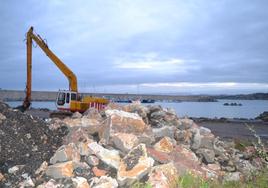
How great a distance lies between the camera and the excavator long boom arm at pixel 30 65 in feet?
83.0

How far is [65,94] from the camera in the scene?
80.0ft

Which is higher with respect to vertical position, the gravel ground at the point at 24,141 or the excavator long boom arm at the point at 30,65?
the excavator long boom arm at the point at 30,65

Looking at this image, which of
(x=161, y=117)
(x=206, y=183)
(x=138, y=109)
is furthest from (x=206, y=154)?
(x=206, y=183)

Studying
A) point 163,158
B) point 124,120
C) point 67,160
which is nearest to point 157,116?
point 124,120

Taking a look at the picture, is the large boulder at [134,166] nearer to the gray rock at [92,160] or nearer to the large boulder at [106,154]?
the large boulder at [106,154]

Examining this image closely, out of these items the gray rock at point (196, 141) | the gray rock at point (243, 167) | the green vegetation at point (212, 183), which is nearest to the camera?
the green vegetation at point (212, 183)

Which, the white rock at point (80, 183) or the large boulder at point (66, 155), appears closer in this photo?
the white rock at point (80, 183)

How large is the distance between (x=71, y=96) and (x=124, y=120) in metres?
15.8

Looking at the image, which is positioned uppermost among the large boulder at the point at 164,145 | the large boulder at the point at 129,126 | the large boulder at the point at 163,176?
the large boulder at the point at 129,126

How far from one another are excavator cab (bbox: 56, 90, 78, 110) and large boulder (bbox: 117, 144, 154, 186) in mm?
17210

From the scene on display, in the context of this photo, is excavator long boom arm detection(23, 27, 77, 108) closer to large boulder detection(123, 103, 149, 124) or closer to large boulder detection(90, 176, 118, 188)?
large boulder detection(123, 103, 149, 124)

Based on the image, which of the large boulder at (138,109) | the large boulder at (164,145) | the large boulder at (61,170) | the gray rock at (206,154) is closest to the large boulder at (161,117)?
the large boulder at (138,109)

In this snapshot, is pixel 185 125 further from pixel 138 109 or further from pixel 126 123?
pixel 126 123

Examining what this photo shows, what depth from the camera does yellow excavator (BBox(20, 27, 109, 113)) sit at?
2422 cm
